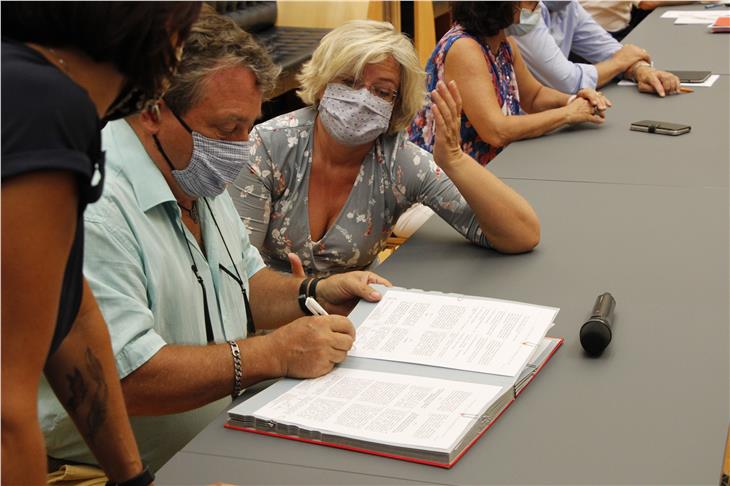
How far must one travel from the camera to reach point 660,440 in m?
1.47

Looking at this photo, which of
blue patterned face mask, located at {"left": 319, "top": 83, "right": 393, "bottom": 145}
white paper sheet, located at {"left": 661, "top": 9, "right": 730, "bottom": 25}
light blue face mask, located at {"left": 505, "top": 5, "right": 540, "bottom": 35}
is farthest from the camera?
white paper sheet, located at {"left": 661, "top": 9, "right": 730, "bottom": 25}

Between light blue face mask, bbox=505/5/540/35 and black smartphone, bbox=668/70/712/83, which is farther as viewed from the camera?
black smartphone, bbox=668/70/712/83

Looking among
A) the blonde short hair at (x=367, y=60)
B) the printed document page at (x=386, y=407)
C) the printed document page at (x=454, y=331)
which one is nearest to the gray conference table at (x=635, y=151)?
the blonde short hair at (x=367, y=60)

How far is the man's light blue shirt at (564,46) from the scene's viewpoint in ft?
12.6

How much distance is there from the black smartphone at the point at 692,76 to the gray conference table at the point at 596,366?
1.44 metres

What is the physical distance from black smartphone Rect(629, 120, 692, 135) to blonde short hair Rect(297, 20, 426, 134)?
1102 mm

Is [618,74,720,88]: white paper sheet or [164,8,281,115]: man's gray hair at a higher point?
[164,8,281,115]: man's gray hair

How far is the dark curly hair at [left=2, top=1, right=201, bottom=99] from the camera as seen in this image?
3.03 ft

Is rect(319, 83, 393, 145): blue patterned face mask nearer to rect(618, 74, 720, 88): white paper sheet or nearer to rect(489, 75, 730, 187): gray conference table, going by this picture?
rect(489, 75, 730, 187): gray conference table

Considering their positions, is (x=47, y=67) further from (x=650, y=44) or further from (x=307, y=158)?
(x=650, y=44)

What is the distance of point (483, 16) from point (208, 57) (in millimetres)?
1588

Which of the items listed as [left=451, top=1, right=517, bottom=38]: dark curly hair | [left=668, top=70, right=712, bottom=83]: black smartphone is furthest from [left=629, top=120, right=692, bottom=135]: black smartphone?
[left=668, top=70, right=712, bottom=83]: black smartphone

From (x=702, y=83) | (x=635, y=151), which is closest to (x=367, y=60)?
(x=635, y=151)

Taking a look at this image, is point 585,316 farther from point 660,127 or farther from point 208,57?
point 660,127
